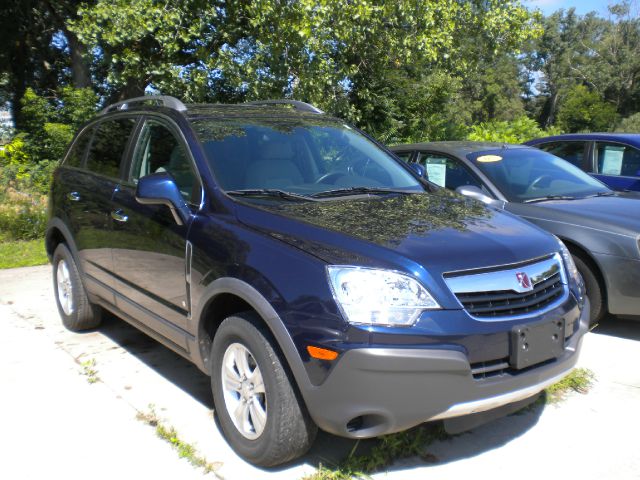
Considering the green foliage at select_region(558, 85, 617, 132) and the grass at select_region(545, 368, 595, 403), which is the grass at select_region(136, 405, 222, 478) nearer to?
the grass at select_region(545, 368, 595, 403)

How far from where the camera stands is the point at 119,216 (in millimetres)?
4133

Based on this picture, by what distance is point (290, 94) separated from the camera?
1054 centimetres

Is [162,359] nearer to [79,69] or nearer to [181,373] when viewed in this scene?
[181,373]

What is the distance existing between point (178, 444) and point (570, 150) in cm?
628

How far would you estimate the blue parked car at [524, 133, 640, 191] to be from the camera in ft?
23.6

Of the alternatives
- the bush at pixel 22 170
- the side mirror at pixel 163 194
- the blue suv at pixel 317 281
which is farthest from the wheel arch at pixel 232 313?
the bush at pixel 22 170

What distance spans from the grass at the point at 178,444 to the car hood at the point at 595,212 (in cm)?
339

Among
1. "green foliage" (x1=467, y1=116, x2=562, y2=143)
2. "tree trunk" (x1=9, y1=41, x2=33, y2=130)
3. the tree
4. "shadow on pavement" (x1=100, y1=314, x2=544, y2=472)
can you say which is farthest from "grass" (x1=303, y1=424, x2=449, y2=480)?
"tree trunk" (x1=9, y1=41, x2=33, y2=130)

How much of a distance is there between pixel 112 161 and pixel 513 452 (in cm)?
330

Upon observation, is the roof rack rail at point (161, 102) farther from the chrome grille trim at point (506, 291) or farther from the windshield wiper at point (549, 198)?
the windshield wiper at point (549, 198)

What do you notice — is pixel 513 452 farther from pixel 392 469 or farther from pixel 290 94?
pixel 290 94

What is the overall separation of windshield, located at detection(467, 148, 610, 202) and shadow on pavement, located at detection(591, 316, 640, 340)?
114 cm

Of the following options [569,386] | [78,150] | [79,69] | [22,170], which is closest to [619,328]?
[569,386]

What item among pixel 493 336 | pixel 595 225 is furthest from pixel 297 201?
pixel 595 225
